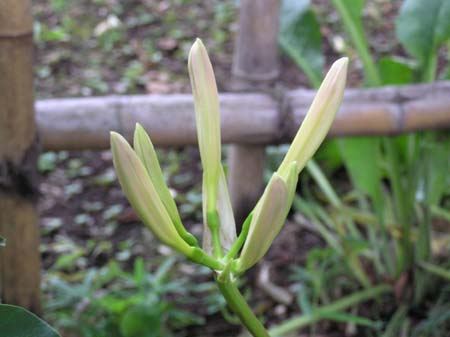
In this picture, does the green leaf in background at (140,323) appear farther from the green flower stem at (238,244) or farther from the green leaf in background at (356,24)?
the green flower stem at (238,244)

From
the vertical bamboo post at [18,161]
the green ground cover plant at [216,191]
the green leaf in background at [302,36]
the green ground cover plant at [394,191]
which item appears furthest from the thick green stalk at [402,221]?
the green ground cover plant at [216,191]

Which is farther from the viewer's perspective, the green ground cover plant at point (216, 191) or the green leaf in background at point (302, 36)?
the green leaf in background at point (302, 36)

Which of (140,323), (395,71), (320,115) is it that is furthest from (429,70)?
(320,115)

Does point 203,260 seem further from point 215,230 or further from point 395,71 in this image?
point 395,71

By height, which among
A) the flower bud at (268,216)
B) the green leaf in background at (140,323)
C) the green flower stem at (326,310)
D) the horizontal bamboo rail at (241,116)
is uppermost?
the flower bud at (268,216)

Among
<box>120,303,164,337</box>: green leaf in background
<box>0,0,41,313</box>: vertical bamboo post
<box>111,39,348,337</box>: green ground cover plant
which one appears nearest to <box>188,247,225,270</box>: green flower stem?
<box>111,39,348,337</box>: green ground cover plant

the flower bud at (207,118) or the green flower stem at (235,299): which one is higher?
the flower bud at (207,118)

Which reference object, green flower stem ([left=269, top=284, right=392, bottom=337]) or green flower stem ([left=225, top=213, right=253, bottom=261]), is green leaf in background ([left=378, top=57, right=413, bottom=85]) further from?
green flower stem ([left=225, top=213, right=253, bottom=261])

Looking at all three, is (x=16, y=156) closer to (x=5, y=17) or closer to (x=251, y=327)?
(x=5, y=17)
